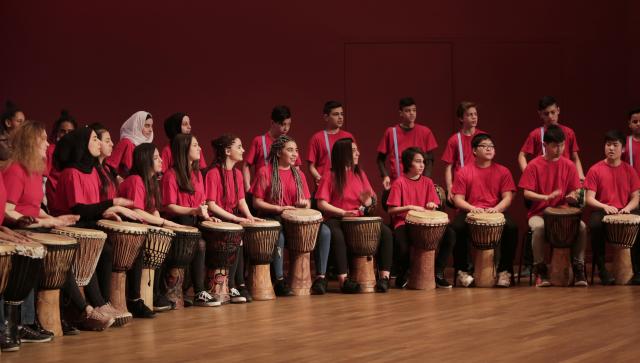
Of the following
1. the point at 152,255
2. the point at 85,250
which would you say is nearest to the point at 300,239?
the point at 152,255

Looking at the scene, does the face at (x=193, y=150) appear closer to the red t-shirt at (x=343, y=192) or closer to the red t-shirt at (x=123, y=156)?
the red t-shirt at (x=123, y=156)

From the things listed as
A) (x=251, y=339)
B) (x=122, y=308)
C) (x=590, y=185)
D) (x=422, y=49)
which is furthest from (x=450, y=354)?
(x=422, y=49)

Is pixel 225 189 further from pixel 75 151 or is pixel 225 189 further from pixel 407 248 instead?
pixel 75 151

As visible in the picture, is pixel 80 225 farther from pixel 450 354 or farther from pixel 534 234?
pixel 534 234

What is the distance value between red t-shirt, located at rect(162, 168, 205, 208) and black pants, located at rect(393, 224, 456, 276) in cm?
165

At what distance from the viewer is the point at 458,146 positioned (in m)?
8.45

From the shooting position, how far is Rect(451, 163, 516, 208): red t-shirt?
784cm

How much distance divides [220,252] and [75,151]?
1396 mm

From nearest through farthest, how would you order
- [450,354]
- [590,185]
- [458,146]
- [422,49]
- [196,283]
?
[450,354] < [196,283] < [590,185] < [458,146] < [422,49]

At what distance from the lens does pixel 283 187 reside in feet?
24.8

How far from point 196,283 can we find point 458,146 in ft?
9.13

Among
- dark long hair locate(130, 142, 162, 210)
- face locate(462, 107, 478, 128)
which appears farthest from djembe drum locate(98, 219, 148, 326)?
face locate(462, 107, 478, 128)

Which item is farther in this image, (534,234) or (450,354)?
(534,234)

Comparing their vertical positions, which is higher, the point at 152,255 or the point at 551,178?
the point at 551,178
